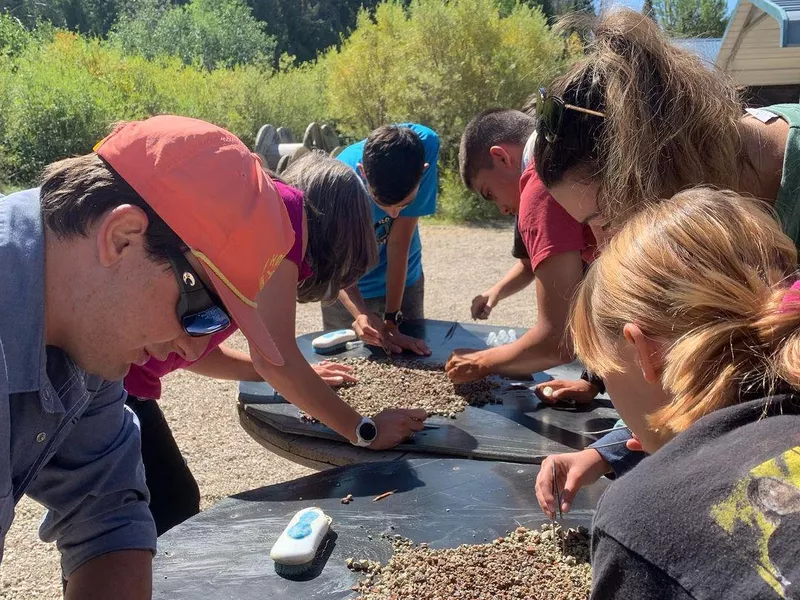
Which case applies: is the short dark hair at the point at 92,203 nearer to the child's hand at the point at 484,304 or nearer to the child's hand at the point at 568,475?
the child's hand at the point at 568,475

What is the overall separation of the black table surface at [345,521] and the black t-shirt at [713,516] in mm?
796

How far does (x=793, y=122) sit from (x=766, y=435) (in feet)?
3.58

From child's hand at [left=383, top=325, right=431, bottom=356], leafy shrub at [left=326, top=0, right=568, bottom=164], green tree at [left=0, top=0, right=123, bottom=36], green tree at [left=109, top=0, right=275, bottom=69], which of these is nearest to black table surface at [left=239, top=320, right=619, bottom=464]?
child's hand at [left=383, top=325, right=431, bottom=356]

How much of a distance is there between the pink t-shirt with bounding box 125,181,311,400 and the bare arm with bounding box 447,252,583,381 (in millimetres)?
725

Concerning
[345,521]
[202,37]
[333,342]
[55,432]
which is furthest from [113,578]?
[202,37]

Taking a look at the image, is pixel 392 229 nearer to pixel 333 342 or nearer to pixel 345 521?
pixel 333 342

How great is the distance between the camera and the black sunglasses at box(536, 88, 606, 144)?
1812 millimetres

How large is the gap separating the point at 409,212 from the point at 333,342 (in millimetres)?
891

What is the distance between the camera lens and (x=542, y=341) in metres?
2.53

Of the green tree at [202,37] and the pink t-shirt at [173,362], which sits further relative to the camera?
the green tree at [202,37]

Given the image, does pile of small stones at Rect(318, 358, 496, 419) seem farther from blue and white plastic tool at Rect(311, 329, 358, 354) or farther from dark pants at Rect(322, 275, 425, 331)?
dark pants at Rect(322, 275, 425, 331)

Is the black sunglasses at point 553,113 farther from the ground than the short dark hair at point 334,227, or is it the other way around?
the black sunglasses at point 553,113

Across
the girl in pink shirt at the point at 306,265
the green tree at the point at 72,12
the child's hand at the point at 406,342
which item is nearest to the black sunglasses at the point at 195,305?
the girl in pink shirt at the point at 306,265

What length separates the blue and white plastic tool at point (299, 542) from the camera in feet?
5.13
